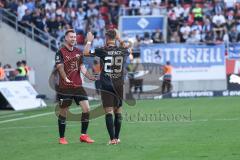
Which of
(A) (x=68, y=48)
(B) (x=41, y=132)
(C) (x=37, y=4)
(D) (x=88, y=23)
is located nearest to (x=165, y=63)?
(D) (x=88, y=23)

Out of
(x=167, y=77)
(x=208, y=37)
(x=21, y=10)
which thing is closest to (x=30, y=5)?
(x=21, y=10)

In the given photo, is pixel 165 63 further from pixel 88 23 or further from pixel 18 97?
pixel 18 97

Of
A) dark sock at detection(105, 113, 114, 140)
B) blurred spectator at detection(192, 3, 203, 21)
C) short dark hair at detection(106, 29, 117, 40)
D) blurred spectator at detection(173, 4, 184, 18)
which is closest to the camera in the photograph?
short dark hair at detection(106, 29, 117, 40)

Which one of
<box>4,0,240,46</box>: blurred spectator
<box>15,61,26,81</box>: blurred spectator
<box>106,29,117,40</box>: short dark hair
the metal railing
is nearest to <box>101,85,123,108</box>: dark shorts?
<box>106,29,117,40</box>: short dark hair

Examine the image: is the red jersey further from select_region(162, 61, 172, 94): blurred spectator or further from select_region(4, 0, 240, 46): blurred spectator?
select_region(4, 0, 240, 46): blurred spectator

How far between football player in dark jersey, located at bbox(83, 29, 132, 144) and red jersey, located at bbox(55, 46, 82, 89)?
0.57 meters

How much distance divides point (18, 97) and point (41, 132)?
9973mm

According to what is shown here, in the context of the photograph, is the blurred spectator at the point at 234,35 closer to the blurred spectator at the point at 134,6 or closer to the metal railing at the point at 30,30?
the blurred spectator at the point at 134,6

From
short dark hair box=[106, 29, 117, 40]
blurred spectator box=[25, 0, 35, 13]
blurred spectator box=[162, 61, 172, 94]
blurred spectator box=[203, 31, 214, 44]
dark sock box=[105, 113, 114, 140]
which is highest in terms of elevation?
blurred spectator box=[25, 0, 35, 13]

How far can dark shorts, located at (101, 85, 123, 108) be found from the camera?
13898mm

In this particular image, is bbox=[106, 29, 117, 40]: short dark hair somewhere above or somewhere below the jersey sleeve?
above

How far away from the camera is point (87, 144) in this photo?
46.7 feet

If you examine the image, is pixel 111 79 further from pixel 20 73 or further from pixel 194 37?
pixel 194 37

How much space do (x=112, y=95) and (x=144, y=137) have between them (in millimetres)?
1891
